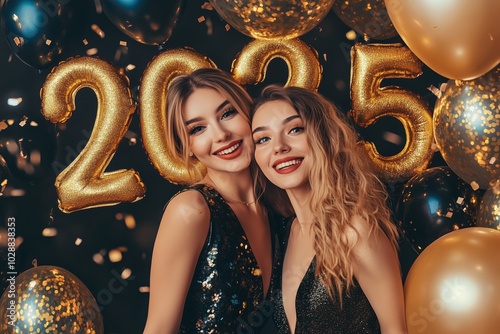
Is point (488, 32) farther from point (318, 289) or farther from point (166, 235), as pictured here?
point (166, 235)

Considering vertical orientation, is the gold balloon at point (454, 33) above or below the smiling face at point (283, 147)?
above

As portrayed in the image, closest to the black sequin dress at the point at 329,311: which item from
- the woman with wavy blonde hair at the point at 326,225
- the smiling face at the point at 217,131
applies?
the woman with wavy blonde hair at the point at 326,225

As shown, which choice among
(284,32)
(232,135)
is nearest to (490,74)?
(284,32)

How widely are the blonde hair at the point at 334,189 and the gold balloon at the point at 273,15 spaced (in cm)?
18

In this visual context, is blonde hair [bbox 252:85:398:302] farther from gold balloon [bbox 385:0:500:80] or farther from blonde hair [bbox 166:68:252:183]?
gold balloon [bbox 385:0:500:80]

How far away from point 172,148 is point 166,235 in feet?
1.04

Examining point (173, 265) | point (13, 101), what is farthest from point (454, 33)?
point (13, 101)

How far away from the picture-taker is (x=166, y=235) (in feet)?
7.86

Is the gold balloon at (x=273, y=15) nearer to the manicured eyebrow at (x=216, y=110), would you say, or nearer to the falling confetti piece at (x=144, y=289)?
the manicured eyebrow at (x=216, y=110)

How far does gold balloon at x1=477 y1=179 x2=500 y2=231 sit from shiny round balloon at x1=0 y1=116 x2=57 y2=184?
4.77 ft

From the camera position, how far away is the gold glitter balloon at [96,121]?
283 centimetres

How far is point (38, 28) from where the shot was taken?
8.86 ft

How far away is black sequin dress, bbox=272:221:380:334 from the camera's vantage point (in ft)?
7.56

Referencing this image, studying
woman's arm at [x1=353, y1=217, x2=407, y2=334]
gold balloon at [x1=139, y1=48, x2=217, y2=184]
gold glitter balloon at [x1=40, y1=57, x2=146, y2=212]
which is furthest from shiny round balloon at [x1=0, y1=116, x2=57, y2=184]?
woman's arm at [x1=353, y1=217, x2=407, y2=334]
